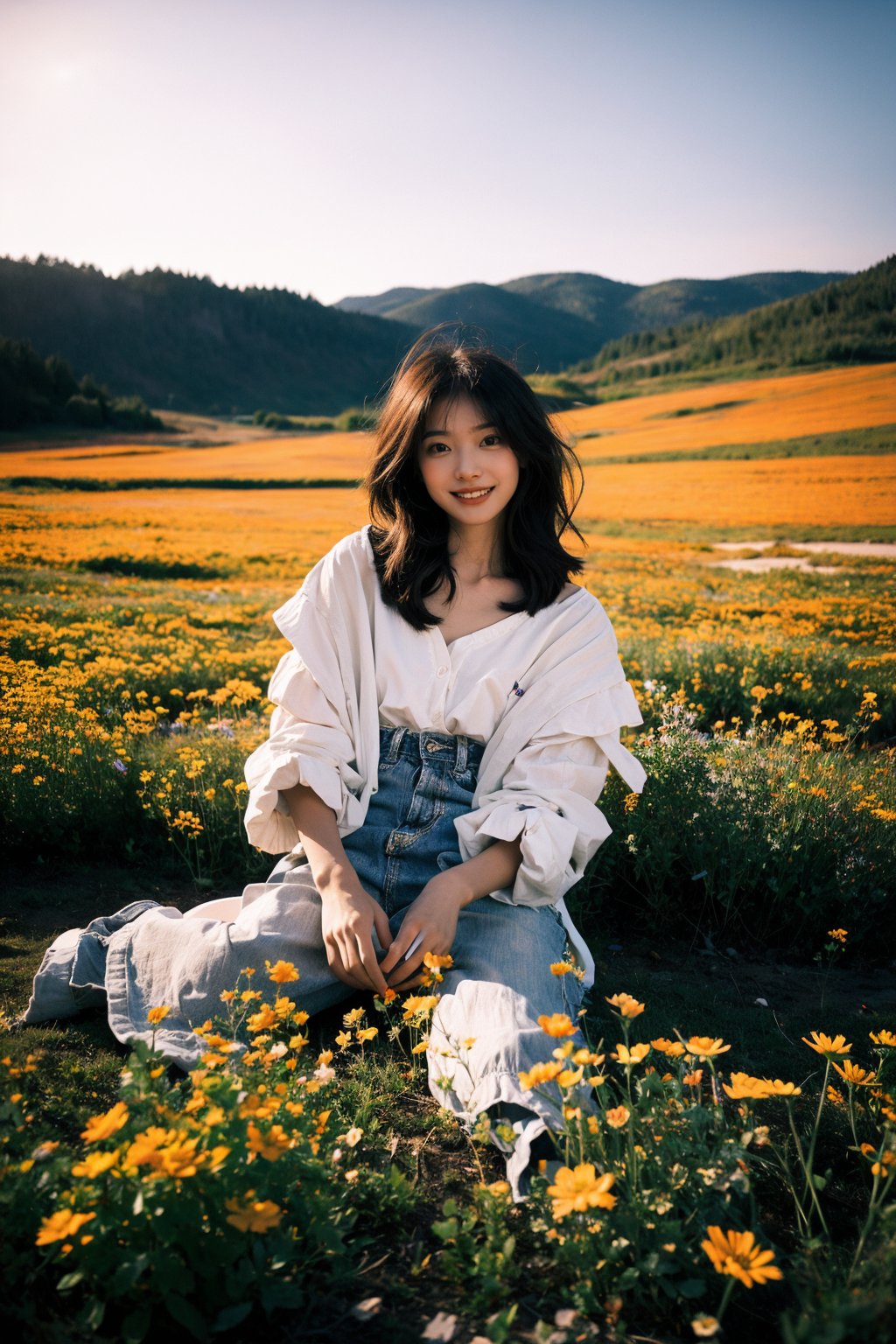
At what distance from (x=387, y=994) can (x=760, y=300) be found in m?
7.81

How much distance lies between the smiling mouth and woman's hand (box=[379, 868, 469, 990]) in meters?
1.07

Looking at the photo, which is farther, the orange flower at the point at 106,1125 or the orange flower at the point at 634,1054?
the orange flower at the point at 634,1054

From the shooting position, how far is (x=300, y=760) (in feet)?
7.17

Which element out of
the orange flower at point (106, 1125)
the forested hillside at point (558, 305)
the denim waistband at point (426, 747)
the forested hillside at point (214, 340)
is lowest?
the orange flower at point (106, 1125)

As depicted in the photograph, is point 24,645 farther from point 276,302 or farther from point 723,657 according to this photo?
point 276,302

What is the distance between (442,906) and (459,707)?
Answer: 23.3 inches

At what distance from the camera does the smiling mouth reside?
8.02 feet

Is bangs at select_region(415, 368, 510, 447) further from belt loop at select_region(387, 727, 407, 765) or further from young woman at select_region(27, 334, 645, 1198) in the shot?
belt loop at select_region(387, 727, 407, 765)

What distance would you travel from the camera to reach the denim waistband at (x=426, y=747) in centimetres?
237

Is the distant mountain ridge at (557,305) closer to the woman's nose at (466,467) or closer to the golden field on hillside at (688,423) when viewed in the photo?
the golden field on hillside at (688,423)

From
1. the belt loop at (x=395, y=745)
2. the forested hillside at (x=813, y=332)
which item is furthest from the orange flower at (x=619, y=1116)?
the forested hillside at (x=813, y=332)

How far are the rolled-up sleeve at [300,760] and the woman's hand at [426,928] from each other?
0.36 metres

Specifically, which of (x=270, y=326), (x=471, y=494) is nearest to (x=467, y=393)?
(x=471, y=494)

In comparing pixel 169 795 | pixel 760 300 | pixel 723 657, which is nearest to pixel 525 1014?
pixel 169 795
